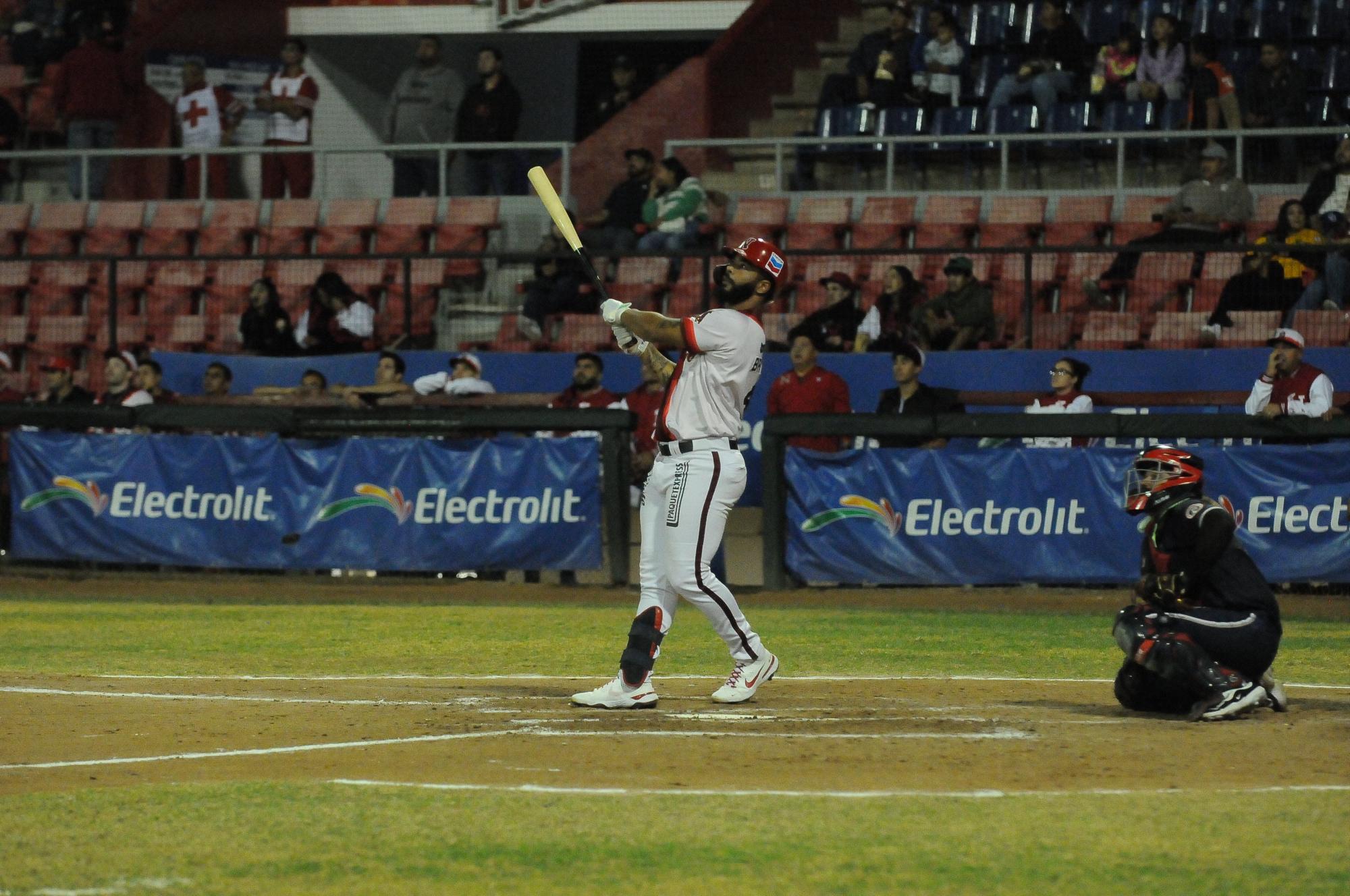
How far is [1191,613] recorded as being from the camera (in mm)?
8516

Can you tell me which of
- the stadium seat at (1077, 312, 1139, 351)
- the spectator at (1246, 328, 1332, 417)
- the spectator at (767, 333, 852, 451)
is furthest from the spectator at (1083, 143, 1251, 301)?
the spectator at (767, 333, 852, 451)

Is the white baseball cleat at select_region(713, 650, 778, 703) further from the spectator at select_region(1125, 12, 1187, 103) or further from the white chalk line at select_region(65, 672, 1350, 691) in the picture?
the spectator at select_region(1125, 12, 1187, 103)

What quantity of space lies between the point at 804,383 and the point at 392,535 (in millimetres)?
3632

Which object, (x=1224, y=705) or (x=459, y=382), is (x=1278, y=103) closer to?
(x=459, y=382)

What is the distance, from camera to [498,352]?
18344 millimetres

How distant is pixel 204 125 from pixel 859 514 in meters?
11.8

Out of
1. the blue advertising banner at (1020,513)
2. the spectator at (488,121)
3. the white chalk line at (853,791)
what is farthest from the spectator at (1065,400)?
the white chalk line at (853,791)

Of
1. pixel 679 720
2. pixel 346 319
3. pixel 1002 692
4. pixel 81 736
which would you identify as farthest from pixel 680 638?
pixel 346 319

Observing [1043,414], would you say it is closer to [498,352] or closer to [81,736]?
[498,352]

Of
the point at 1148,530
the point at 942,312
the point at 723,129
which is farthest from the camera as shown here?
the point at 723,129

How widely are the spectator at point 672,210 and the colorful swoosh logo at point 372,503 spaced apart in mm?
3850

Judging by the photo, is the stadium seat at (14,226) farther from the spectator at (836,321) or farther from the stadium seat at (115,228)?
the spectator at (836,321)

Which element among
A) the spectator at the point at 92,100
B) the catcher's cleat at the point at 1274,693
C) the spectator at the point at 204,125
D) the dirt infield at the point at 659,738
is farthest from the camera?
the spectator at the point at 92,100

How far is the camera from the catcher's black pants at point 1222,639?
8.41 m
